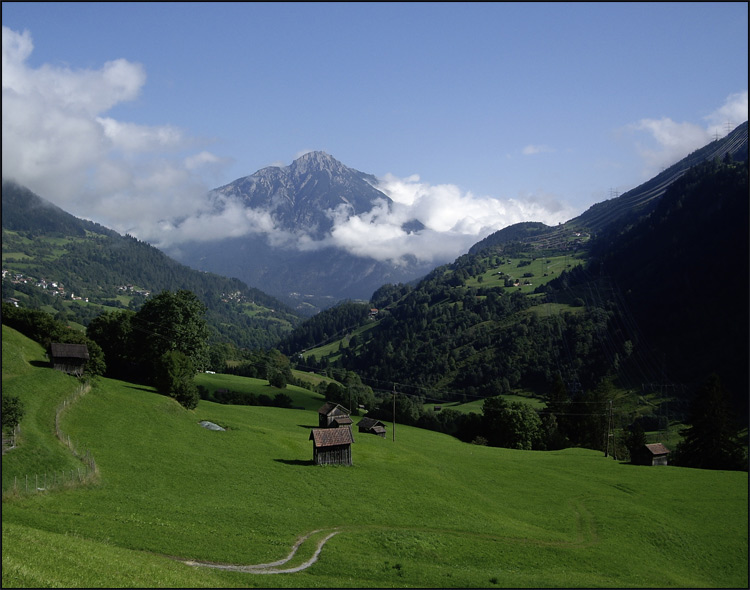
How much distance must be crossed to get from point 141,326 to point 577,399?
373 feet

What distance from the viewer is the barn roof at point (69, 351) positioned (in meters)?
78.1

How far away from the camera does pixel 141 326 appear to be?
10750cm

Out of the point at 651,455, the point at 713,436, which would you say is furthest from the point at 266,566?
the point at 713,436

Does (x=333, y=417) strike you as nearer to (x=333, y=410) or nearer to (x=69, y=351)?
(x=333, y=410)

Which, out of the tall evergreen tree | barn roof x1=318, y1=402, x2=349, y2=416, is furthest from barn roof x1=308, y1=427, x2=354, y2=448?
the tall evergreen tree

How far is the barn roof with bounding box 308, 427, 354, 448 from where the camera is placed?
72875 mm

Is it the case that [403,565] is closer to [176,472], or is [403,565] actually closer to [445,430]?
[176,472]

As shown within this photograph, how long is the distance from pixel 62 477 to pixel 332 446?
3355cm

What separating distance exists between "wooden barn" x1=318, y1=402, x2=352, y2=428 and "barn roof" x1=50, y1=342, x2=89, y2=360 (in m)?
42.5

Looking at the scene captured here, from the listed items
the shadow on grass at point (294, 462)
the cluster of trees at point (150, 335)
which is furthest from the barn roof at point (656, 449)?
the cluster of trees at point (150, 335)

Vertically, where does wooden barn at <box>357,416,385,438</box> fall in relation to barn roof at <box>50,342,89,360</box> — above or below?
below

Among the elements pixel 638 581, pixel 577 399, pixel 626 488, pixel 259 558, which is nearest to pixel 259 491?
pixel 259 558

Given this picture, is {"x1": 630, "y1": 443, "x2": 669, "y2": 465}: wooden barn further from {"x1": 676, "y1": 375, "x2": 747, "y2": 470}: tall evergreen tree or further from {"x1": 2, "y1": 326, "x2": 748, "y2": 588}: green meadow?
{"x1": 2, "y1": 326, "x2": 748, "y2": 588}: green meadow

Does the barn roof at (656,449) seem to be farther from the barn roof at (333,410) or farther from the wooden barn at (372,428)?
the barn roof at (333,410)
